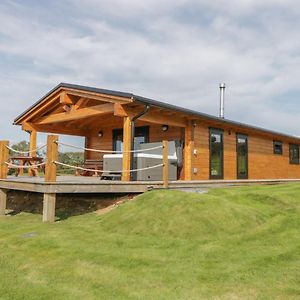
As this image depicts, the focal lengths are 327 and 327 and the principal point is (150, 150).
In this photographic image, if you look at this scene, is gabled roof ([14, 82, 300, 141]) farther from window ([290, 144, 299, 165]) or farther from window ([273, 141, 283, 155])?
window ([290, 144, 299, 165])

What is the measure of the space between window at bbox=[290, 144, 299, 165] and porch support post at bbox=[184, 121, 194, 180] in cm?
952

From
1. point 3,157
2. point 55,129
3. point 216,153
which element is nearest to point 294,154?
point 216,153

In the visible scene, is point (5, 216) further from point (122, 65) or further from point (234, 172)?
point (122, 65)

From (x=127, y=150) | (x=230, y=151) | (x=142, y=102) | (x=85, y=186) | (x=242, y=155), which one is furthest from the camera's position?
(x=242, y=155)

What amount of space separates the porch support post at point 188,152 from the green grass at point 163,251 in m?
4.07

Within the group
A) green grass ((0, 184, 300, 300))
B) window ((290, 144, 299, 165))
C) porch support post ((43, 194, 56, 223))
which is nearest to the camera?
green grass ((0, 184, 300, 300))

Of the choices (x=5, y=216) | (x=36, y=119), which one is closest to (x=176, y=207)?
(x=5, y=216)

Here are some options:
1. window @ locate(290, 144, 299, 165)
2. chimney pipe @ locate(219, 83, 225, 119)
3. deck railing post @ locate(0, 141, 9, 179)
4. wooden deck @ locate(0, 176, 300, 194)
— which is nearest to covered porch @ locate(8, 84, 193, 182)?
wooden deck @ locate(0, 176, 300, 194)

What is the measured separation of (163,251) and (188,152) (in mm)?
7108

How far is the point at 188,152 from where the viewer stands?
11734mm

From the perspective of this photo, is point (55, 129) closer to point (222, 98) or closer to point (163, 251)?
point (222, 98)

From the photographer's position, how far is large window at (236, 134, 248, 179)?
557 inches

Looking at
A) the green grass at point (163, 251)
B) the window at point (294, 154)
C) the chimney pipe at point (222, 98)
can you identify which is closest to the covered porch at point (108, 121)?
the green grass at point (163, 251)

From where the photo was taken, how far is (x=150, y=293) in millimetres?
3420
